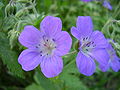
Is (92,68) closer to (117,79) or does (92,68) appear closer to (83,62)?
(83,62)

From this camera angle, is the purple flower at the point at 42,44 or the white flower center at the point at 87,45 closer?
the purple flower at the point at 42,44

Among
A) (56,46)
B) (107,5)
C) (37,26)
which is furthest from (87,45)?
(107,5)

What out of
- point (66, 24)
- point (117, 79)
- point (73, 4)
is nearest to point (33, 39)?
point (66, 24)

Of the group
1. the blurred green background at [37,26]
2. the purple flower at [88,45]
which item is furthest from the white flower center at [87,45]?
the blurred green background at [37,26]

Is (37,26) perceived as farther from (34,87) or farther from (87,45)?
(34,87)

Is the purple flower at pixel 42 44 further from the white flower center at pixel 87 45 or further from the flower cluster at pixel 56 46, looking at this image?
the white flower center at pixel 87 45

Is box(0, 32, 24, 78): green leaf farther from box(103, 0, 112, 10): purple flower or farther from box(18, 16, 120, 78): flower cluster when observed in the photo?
box(103, 0, 112, 10): purple flower

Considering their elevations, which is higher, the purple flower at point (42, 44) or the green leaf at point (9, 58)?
the purple flower at point (42, 44)
